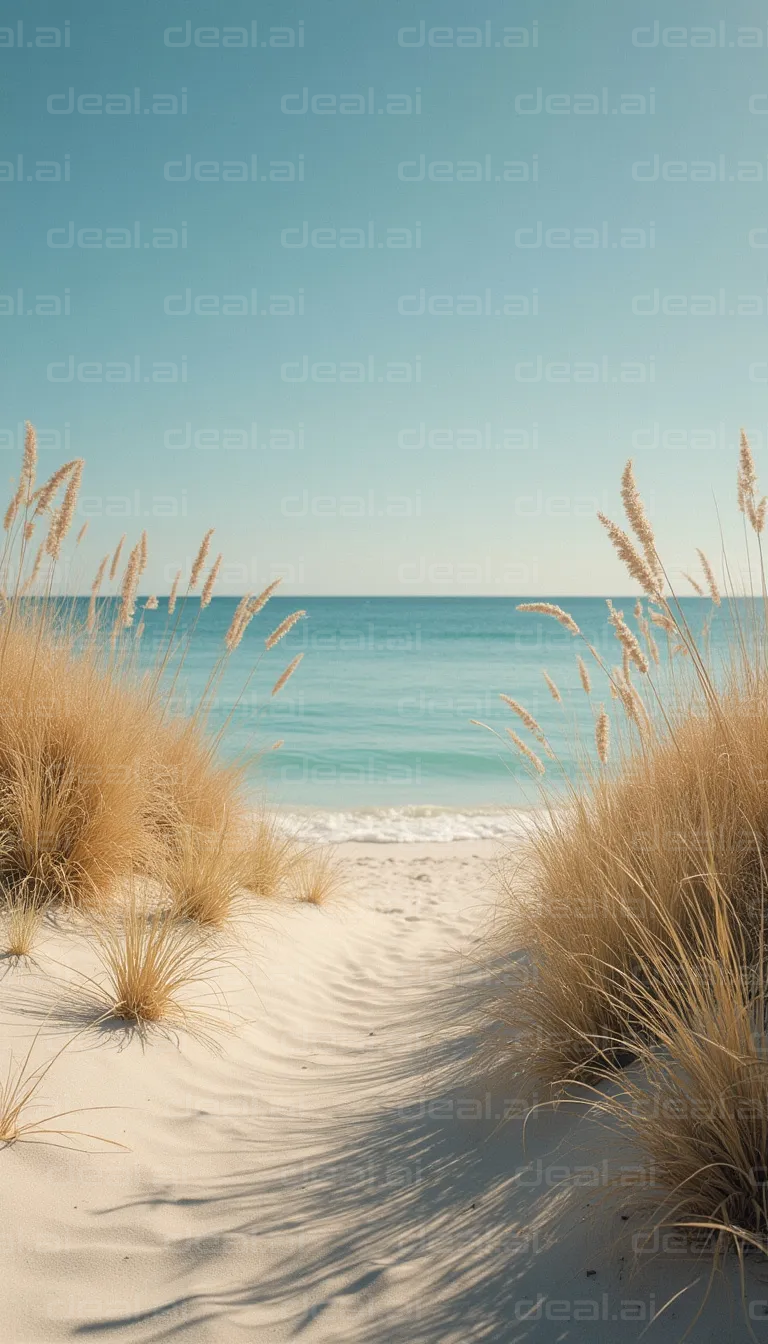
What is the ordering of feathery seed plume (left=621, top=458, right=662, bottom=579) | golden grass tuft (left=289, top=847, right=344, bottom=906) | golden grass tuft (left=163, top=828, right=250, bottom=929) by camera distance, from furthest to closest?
golden grass tuft (left=289, top=847, right=344, bottom=906), golden grass tuft (left=163, top=828, right=250, bottom=929), feathery seed plume (left=621, top=458, right=662, bottom=579)

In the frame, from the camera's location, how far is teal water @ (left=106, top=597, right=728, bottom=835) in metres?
10.7

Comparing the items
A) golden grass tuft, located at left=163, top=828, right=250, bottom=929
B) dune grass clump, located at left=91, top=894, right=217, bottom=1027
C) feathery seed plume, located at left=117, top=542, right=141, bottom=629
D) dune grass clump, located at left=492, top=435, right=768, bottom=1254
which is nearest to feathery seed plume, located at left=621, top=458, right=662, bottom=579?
dune grass clump, located at left=492, top=435, right=768, bottom=1254

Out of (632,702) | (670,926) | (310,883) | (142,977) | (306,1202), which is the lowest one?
(306,1202)

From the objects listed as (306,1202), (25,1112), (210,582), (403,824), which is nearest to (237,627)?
(210,582)

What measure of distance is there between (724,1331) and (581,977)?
1.00 metres

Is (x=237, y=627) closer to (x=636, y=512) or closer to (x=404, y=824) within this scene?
(x=636, y=512)

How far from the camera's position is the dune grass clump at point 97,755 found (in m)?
3.59

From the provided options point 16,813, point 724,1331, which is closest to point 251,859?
point 16,813

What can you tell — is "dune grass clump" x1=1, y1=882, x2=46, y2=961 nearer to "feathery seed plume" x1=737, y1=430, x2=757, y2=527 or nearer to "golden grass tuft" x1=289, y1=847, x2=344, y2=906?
"golden grass tuft" x1=289, y1=847, x2=344, y2=906

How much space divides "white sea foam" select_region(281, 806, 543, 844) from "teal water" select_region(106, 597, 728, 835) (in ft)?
0.18

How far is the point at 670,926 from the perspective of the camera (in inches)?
72.5

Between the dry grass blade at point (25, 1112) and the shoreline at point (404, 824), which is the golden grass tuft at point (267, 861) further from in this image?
the shoreline at point (404, 824)

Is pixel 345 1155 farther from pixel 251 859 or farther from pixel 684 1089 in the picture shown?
pixel 251 859

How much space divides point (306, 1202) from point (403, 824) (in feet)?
25.7
